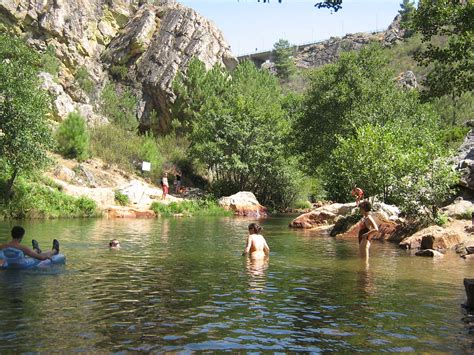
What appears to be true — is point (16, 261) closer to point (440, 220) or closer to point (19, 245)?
point (19, 245)

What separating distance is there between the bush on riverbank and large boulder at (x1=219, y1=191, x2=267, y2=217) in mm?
13045

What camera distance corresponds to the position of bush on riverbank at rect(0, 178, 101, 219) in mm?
30922

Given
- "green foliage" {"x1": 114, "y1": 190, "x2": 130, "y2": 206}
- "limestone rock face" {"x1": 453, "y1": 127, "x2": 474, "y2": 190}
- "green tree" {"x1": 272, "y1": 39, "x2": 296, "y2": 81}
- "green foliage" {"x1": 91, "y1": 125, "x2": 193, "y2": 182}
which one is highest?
"green tree" {"x1": 272, "y1": 39, "x2": 296, "y2": 81}

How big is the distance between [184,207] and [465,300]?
106 feet

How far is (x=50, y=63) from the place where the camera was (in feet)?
190

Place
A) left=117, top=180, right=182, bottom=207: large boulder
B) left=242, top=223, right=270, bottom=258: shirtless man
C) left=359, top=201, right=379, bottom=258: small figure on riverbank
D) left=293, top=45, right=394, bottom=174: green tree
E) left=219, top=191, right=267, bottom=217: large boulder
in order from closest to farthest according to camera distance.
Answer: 1. left=359, top=201, right=379, bottom=258: small figure on riverbank
2. left=242, top=223, right=270, bottom=258: shirtless man
3. left=117, top=180, right=182, bottom=207: large boulder
4. left=293, top=45, right=394, bottom=174: green tree
5. left=219, top=191, right=267, bottom=217: large boulder

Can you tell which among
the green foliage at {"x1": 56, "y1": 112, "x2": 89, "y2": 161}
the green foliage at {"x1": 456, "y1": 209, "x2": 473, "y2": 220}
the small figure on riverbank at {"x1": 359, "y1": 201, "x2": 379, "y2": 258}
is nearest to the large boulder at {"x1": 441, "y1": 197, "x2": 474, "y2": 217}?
the green foliage at {"x1": 456, "y1": 209, "x2": 473, "y2": 220}

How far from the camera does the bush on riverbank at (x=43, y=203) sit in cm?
3092

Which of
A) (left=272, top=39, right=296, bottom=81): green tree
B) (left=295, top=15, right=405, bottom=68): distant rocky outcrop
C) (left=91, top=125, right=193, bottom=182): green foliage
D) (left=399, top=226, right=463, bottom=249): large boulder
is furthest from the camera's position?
(left=295, top=15, right=405, bottom=68): distant rocky outcrop

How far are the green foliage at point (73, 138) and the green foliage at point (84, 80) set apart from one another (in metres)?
17.9

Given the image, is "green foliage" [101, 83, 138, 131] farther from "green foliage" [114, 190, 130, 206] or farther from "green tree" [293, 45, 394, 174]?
"green tree" [293, 45, 394, 174]

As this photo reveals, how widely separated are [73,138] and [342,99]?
75.4ft

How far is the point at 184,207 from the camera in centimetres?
4184

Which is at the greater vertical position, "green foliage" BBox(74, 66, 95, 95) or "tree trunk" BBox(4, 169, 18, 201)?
"green foliage" BBox(74, 66, 95, 95)
